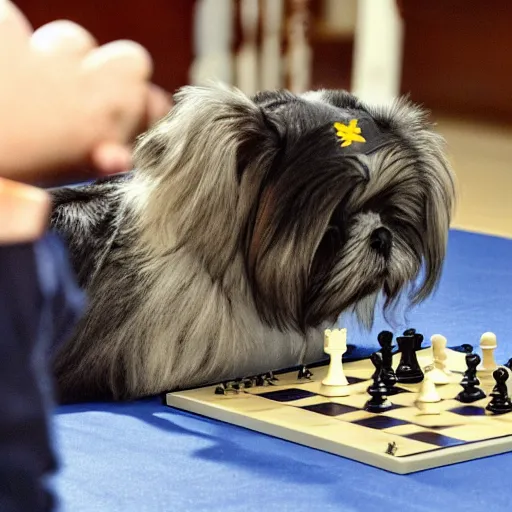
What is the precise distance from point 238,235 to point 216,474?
497 millimetres

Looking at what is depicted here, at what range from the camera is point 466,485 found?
6.46 feet

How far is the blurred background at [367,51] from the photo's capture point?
5.56 m

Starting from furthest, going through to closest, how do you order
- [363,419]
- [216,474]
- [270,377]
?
[270,377] < [363,419] < [216,474]

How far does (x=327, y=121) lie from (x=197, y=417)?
57cm

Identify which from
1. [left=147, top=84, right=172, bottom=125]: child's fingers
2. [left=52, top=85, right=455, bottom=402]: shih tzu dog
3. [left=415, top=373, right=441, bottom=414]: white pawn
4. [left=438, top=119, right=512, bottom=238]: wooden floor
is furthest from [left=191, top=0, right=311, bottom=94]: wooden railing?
[left=147, top=84, right=172, bottom=125]: child's fingers

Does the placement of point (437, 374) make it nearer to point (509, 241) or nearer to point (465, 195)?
point (509, 241)

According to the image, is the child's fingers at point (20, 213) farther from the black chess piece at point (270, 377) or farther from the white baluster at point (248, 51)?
the white baluster at point (248, 51)

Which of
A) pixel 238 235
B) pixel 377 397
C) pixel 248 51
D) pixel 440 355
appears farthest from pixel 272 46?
pixel 377 397

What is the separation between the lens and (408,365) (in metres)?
2.49

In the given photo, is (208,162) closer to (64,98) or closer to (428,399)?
(428,399)

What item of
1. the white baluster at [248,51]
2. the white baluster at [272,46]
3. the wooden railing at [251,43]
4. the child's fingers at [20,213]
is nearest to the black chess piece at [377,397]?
the child's fingers at [20,213]

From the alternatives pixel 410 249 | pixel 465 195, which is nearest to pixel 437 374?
pixel 410 249

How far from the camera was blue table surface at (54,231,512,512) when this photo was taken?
1.88 m

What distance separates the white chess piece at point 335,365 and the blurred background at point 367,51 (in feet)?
6.86
